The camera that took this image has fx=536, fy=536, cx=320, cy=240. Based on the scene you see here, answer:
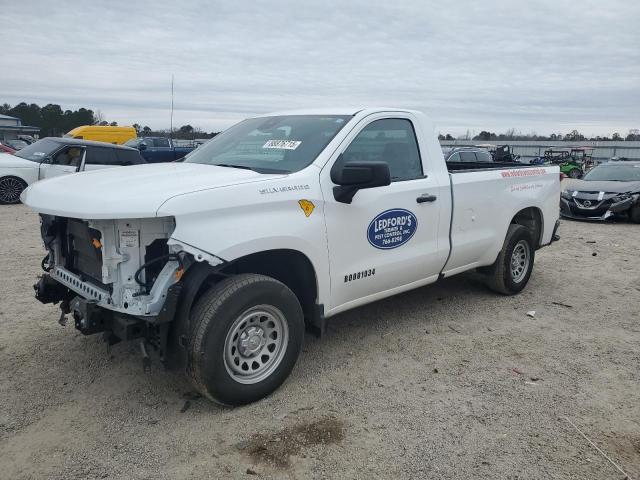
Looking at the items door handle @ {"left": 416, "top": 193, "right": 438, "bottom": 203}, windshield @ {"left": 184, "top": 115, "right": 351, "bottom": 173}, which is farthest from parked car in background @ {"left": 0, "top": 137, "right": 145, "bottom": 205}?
door handle @ {"left": 416, "top": 193, "right": 438, "bottom": 203}

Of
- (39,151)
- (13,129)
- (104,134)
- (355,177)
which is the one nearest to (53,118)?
(13,129)

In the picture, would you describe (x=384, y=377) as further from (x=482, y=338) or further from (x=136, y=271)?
(x=136, y=271)

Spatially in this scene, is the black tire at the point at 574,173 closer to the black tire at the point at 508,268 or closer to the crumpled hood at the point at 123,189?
the black tire at the point at 508,268

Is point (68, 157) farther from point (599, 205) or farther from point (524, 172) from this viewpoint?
point (599, 205)

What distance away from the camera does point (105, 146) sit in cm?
1307

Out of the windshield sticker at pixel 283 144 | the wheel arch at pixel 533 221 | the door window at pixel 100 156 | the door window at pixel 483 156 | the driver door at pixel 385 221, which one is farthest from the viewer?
the door window at pixel 483 156

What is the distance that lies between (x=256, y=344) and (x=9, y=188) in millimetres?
11716

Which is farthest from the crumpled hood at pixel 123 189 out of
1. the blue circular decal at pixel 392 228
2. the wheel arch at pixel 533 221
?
the wheel arch at pixel 533 221

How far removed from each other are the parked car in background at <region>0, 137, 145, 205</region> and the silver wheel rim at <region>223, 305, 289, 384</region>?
34.8ft

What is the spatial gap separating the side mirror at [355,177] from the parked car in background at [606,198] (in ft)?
35.5

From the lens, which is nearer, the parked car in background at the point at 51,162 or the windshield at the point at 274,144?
the windshield at the point at 274,144

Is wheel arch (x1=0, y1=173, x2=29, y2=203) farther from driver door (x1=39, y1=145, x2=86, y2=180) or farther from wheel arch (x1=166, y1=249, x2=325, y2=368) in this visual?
wheel arch (x1=166, y1=249, x2=325, y2=368)

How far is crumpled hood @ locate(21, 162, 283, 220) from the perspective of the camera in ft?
10.2

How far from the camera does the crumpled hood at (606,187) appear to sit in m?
13.0
